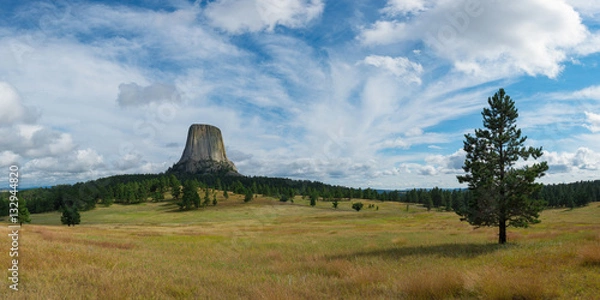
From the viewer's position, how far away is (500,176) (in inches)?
→ 893

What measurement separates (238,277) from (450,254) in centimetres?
1285

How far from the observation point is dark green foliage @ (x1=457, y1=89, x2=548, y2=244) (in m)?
21.2

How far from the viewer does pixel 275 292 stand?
802 cm

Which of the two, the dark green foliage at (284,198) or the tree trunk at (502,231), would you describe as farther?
the dark green foliage at (284,198)

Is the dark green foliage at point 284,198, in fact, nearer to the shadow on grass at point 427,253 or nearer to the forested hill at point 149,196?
the forested hill at point 149,196

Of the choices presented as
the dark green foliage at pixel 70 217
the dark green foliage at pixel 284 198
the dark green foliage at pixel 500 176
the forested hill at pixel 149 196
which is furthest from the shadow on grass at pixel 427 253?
the dark green foliage at pixel 284 198

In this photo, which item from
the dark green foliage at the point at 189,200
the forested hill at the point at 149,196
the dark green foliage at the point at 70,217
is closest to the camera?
the dark green foliage at the point at 70,217

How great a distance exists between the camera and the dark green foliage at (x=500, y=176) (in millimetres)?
21234

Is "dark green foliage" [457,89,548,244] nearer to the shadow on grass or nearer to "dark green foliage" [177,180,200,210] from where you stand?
the shadow on grass

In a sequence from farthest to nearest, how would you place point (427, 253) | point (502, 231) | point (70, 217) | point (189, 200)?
point (189, 200) < point (70, 217) < point (502, 231) < point (427, 253)

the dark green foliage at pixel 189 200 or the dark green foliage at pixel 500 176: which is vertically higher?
the dark green foliage at pixel 500 176

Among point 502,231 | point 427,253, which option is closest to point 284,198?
point 502,231

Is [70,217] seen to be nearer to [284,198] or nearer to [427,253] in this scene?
[427,253]

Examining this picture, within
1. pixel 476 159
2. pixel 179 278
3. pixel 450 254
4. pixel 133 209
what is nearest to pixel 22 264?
pixel 179 278
